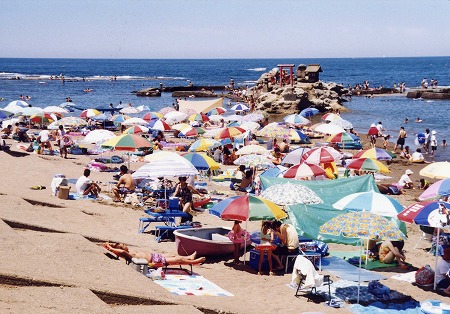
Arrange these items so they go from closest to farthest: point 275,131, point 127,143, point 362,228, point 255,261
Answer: point 362,228
point 255,261
point 127,143
point 275,131

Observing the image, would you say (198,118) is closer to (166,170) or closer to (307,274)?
(166,170)

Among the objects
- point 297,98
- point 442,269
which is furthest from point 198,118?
point 442,269

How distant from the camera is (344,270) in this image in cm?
1121

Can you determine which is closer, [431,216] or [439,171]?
[431,216]

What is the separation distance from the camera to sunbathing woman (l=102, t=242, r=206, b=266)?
10.4 m

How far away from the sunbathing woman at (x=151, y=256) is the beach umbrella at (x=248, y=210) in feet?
3.16

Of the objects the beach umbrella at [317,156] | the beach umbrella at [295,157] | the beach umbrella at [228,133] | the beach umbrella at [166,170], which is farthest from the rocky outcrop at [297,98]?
the beach umbrella at [166,170]

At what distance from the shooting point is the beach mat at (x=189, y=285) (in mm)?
9890

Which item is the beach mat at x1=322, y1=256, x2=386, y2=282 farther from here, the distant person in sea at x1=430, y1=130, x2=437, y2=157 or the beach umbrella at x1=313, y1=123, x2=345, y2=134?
the distant person in sea at x1=430, y1=130, x2=437, y2=157

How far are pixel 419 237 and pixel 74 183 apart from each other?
32.2 feet

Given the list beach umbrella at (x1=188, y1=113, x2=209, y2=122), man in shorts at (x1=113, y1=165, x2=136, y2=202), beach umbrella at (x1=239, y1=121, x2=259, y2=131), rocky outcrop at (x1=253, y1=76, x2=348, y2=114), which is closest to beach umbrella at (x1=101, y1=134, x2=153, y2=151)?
man in shorts at (x1=113, y1=165, x2=136, y2=202)

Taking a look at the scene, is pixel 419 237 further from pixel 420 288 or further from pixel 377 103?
pixel 377 103

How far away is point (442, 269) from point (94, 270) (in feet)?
20.6

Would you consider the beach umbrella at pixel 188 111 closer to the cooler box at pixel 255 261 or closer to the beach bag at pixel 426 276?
the cooler box at pixel 255 261
